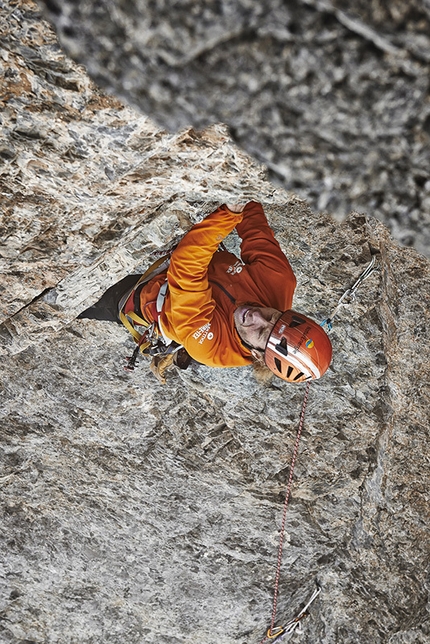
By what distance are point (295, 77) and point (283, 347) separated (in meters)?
2.62

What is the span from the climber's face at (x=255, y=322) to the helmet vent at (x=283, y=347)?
12 cm

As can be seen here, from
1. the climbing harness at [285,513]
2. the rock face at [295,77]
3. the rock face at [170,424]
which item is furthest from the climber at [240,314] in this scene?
the rock face at [295,77]

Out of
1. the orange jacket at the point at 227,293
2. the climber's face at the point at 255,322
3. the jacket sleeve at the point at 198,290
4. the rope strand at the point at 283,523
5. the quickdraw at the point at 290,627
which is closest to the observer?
the jacket sleeve at the point at 198,290

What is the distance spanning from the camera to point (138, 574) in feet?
22.4

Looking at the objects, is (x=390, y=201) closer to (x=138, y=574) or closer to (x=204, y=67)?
(x=204, y=67)

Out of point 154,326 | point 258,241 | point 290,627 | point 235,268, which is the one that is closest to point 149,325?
point 154,326

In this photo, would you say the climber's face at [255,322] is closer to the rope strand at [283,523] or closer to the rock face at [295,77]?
the rope strand at [283,523]

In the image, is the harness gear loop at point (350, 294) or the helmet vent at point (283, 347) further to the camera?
the harness gear loop at point (350, 294)

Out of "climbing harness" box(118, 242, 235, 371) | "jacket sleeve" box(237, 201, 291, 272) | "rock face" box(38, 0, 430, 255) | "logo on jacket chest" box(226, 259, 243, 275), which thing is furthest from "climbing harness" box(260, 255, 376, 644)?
"rock face" box(38, 0, 430, 255)

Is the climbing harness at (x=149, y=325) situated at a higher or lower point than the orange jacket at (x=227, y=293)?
lower

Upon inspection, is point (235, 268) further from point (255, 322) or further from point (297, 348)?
point (297, 348)

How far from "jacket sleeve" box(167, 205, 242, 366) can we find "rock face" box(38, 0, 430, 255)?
1.72 metres

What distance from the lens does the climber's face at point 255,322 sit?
4.10 m

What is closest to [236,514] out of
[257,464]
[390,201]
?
[257,464]
